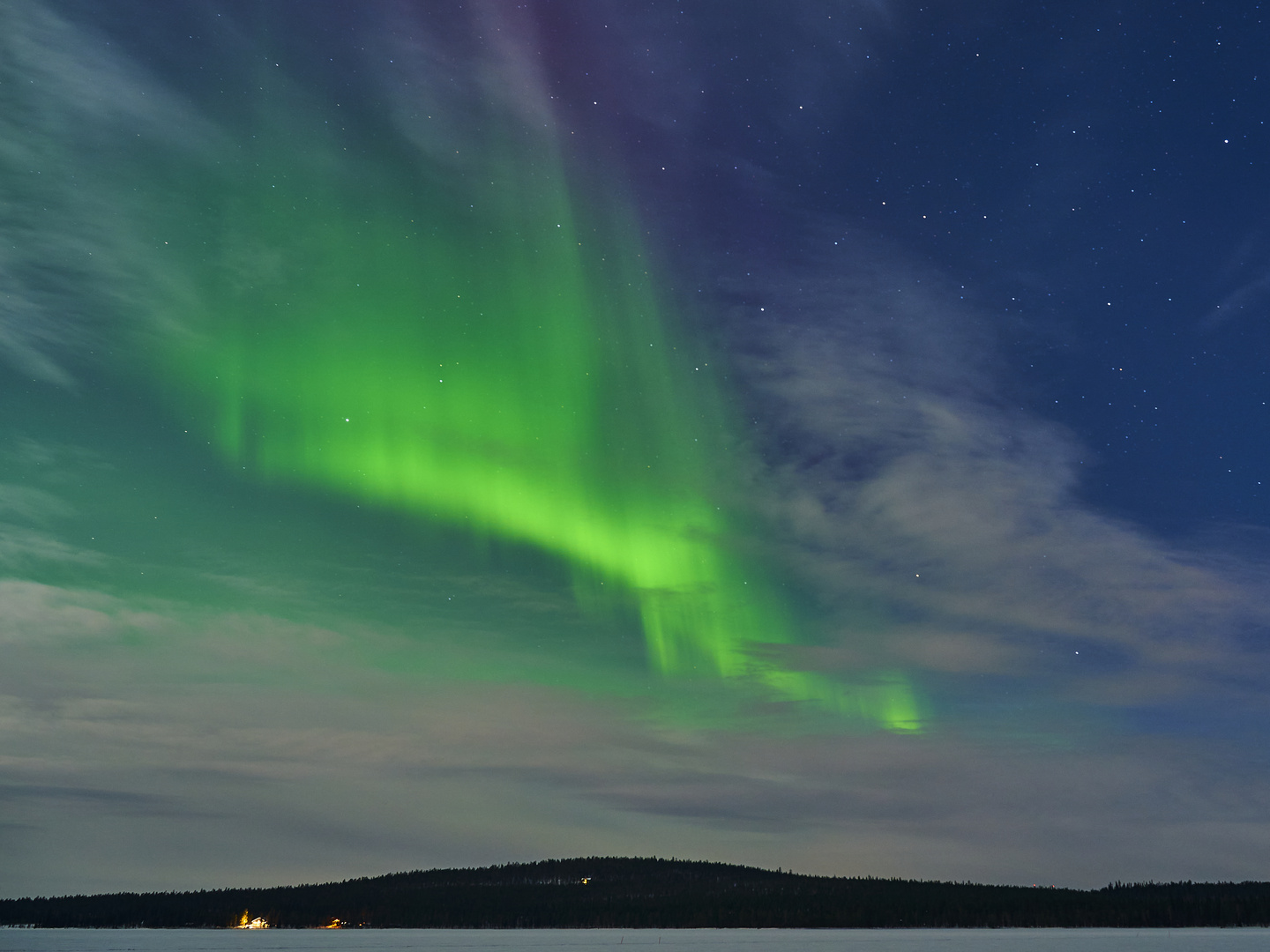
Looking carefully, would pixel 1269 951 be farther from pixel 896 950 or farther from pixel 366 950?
pixel 366 950

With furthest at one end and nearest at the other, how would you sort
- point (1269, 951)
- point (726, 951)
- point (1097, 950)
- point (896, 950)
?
point (726, 951)
point (1097, 950)
point (896, 950)
point (1269, 951)

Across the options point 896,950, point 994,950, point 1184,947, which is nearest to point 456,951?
point 896,950

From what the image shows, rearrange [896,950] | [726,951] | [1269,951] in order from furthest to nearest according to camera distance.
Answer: [726,951]
[896,950]
[1269,951]

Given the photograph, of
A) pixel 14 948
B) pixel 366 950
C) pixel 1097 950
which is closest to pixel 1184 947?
pixel 1097 950

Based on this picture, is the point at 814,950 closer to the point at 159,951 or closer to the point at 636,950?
the point at 636,950

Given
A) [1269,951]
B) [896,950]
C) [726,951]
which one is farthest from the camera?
[726,951]

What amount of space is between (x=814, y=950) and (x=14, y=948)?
137m

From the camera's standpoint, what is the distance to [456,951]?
199875mm

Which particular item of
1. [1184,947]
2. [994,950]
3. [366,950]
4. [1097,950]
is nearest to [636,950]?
[366,950]

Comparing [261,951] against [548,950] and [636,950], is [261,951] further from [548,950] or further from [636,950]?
[636,950]

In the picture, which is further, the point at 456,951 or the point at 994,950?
the point at 456,951

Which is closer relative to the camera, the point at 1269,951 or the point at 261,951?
the point at 1269,951

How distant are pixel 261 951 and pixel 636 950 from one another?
242 ft

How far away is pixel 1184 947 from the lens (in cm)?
19138
